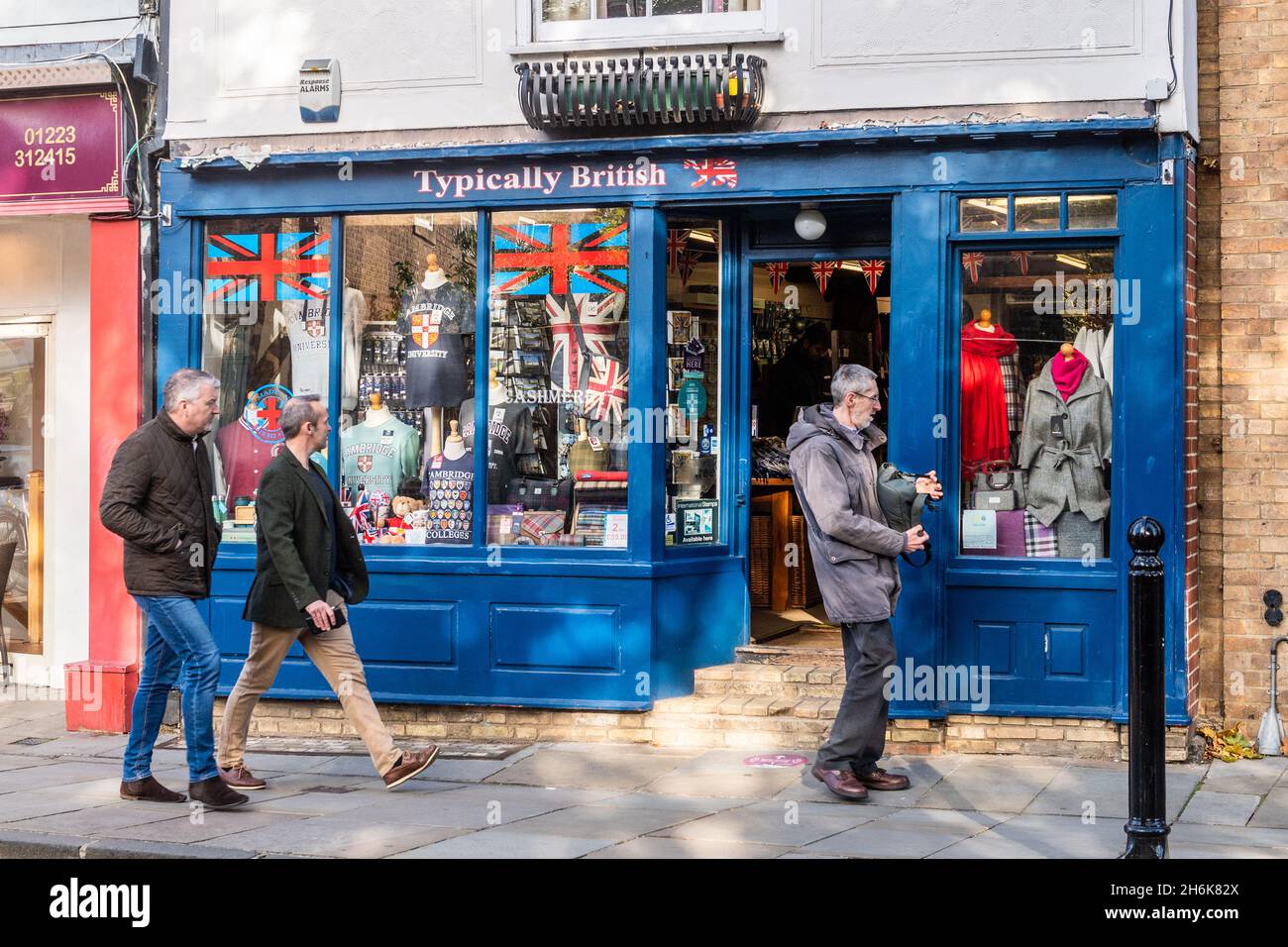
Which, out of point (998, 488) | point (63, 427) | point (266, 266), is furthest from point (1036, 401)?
point (63, 427)

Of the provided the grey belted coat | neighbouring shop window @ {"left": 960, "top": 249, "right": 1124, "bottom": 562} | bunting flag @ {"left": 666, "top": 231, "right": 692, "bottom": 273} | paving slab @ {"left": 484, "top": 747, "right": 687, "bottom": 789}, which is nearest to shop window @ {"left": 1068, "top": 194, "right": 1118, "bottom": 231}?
neighbouring shop window @ {"left": 960, "top": 249, "right": 1124, "bottom": 562}

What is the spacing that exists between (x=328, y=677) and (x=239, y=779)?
2.57ft

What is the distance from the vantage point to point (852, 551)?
7496 millimetres

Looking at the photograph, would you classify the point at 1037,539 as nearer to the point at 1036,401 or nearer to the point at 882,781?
the point at 1036,401

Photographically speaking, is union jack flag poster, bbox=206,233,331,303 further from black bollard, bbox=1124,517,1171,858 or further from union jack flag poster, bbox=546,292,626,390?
black bollard, bbox=1124,517,1171,858

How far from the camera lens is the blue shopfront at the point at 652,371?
8672 millimetres

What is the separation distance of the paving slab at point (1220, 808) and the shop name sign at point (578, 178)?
13.9ft

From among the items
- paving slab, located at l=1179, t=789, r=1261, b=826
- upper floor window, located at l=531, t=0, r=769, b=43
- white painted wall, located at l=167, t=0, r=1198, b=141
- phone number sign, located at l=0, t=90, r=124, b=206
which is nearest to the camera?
paving slab, located at l=1179, t=789, r=1261, b=826

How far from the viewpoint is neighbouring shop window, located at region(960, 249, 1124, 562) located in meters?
8.84

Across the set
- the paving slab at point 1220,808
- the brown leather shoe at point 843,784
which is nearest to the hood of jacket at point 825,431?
the brown leather shoe at point 843,784

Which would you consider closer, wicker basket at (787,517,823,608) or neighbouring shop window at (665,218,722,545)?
neighbouring shop window at (665,218,722,545)

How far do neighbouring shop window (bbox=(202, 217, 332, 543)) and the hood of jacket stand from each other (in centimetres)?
350

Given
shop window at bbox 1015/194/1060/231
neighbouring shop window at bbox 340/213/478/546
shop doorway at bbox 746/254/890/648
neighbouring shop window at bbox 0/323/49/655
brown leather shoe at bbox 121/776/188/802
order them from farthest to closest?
neighbouring shop window at bbox 0/323/49/655
shop doorway at bbox 746/254/890/648
neighbouring shop window at bbox 340/213/478/546
shop window at bbox 1015/194/1060/231
brown leather shoe at bbox 121/776/188/802

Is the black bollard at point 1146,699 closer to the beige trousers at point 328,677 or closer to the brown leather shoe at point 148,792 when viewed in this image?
the beige trousers at point 328,677
